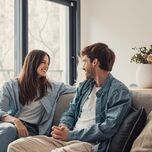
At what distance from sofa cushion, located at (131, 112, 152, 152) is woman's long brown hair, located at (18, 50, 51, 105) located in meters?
1.04

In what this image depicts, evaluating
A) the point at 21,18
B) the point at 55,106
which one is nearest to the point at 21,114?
the point at 55,106

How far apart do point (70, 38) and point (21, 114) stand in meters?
2.00

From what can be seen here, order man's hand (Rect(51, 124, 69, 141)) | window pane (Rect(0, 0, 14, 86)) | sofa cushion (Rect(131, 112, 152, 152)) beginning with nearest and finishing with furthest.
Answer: sofa cushion (Rect(131, 112, 152, 152)) < man's hand (Rect(51, 124, 69, 141)) < window pane (Rect(0, 0, 14, 86))

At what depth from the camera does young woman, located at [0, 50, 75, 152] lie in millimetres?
2658

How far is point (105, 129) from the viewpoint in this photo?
2.10 meters

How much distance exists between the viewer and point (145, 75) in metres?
2.84

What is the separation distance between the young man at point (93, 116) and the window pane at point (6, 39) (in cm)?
141

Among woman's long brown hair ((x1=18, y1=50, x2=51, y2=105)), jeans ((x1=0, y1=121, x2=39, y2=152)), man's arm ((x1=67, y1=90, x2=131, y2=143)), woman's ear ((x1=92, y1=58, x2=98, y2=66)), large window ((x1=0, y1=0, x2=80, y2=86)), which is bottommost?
jeans ((x1=0, y1=121, x2=39, y2=152))

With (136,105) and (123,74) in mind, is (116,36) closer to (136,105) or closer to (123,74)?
(123,74)

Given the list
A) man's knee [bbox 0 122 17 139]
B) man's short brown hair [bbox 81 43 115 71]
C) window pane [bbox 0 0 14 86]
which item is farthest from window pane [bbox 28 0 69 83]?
man's short brown hair [bbox 81 43 115 71]

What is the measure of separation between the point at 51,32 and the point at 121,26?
0.91 metres

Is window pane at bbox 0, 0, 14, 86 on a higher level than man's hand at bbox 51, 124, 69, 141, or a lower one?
higher

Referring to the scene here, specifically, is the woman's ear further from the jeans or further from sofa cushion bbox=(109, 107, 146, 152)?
the jeans

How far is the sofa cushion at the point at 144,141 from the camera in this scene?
6.19 ft
